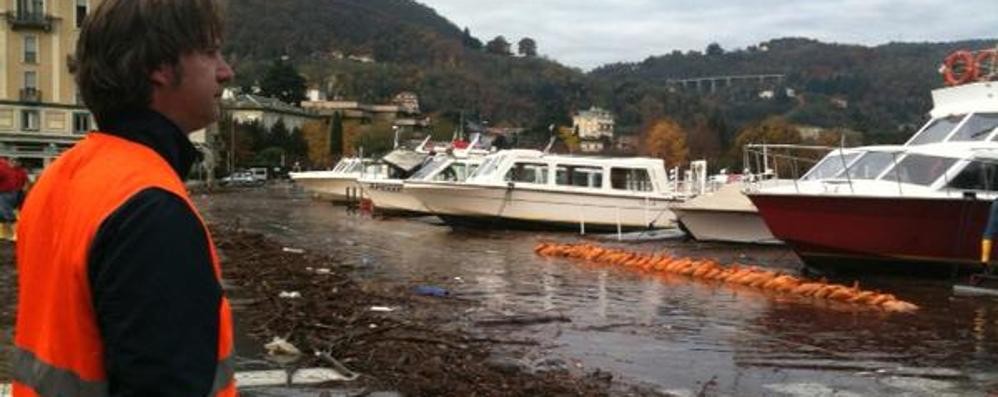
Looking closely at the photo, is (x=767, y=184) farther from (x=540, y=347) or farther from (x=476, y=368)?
(x=476, y=368)

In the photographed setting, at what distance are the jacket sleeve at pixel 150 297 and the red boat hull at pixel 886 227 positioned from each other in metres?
15.6

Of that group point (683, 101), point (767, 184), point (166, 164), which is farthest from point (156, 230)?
point (683, 101)

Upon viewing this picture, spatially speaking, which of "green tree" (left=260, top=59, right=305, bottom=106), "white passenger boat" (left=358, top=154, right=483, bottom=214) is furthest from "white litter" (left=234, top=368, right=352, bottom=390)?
"green tree" (left=260, top=59, right=305, bottom=106)

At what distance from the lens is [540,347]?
9195 mm

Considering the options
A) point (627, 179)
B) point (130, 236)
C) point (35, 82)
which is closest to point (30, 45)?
point (35, 82)

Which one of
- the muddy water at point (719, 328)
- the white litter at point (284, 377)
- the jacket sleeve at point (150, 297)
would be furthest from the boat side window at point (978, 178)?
the jacket sleeve at point (150, 297)

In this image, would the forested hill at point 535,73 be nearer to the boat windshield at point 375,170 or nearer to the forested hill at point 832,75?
the forested hill at point 832,75

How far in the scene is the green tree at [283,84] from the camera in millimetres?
154625

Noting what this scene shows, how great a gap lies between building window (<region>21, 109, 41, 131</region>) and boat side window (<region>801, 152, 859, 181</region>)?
63992 mm

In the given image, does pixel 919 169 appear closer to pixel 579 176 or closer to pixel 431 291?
pixel 431 291

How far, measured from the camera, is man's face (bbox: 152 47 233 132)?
1.91 m

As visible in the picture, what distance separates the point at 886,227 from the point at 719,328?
6.62 m

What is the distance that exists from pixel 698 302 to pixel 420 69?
541ft

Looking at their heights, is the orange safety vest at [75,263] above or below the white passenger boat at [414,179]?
above
